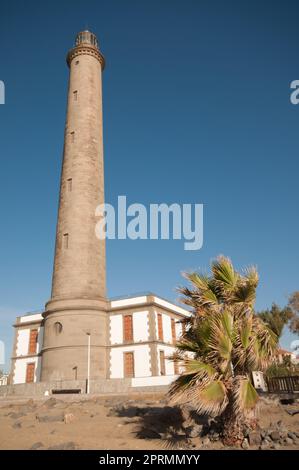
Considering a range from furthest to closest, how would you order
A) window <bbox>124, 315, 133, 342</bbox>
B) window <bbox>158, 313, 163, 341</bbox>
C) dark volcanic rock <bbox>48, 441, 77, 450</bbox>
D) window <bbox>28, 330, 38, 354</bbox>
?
1. window <bbox>28, 330, 38, 354</bbox>
2. window <bbox>158, 313, 163, 341</bbox>
3. window <bbox>124, 315, 133, 342</bbox>
4. dark volcanic rock <bbox>48, 441, 77, 450</bbox>

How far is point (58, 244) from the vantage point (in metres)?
28.9

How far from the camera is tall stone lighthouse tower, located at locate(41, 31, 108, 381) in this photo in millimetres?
26109

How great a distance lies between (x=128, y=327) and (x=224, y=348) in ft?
69.2

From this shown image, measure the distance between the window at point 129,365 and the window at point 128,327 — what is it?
1.21 meters

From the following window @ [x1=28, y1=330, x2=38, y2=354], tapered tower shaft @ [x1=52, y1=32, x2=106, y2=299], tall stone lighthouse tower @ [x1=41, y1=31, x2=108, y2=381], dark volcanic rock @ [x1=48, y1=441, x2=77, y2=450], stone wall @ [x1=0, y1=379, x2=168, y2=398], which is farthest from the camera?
window @ [x1=28, y1=330, x2=38, y2=354]

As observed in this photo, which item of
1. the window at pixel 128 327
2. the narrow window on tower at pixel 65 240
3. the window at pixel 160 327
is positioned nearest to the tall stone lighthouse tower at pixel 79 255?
the narrow window on tower at pixel 65 240

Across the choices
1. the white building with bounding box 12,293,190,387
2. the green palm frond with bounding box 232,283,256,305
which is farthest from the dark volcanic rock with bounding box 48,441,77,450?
the white building with bounding box 12,293,190,387

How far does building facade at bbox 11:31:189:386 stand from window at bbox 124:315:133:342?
3.1 inches

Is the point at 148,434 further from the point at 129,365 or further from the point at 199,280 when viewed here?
the point at 129,365

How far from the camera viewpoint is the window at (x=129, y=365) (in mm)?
27453

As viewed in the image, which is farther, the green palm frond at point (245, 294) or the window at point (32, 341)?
the window at point (32, 341)

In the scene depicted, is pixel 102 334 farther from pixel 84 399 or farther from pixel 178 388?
pixel 178 388

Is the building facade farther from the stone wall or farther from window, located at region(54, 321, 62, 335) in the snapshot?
the stone wall

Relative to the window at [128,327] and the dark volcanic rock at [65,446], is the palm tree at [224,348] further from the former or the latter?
the window at [128,327]
